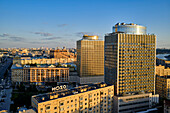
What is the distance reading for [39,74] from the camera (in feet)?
357

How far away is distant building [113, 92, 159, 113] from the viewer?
52.2 metres

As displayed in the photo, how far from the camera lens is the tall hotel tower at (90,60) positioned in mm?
110938

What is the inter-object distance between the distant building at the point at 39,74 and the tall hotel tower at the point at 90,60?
10955mm

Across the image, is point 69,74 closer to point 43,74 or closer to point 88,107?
point 43,74

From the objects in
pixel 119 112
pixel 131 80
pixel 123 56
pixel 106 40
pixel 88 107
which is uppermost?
pixel 106 40

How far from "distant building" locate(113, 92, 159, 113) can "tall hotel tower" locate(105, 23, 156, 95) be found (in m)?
5.55

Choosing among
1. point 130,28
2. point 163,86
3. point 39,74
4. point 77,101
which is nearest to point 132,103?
point 77,101

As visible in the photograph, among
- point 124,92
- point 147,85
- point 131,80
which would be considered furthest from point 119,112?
point 147,85

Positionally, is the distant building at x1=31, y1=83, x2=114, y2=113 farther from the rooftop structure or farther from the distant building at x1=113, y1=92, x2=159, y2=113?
the rooftop structure

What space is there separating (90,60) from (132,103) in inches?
2352

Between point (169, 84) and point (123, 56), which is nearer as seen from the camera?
point (123, 56)

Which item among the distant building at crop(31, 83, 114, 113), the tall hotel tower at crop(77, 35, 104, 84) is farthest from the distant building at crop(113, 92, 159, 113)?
the tall hotel tower at crop(77, 35, 104, 84)

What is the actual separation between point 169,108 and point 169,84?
32000 mm

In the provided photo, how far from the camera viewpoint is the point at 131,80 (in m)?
61.3
